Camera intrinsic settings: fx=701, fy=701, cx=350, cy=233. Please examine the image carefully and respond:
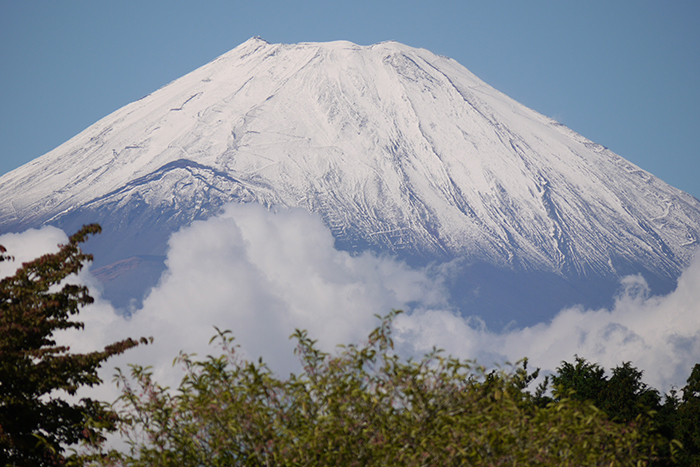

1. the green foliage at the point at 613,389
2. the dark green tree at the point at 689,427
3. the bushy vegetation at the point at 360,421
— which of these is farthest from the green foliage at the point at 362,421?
the green foliage at the point at 613,389

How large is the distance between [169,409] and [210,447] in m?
0.84

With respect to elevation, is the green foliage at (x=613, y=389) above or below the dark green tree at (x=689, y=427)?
above

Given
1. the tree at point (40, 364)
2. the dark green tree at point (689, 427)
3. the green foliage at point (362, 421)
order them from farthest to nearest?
the dark green tree at point (689, 427) < the tree at point (40, 364) < the green foliage at point (362, 421)

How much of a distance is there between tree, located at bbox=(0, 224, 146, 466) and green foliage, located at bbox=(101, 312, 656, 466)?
3.09 m

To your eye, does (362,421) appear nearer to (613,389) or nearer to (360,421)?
(360,421)

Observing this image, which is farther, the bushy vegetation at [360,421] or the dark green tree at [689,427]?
the dark green tree at [689,427]

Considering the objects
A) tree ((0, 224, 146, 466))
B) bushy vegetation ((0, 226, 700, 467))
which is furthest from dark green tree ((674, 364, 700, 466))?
tree ((0, 224, 146, 466))

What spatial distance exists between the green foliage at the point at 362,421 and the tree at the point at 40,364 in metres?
3.09

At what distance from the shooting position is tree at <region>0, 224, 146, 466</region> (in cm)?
1239

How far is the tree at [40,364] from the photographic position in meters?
12.4

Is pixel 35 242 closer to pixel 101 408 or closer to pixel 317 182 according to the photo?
pixel 317 182

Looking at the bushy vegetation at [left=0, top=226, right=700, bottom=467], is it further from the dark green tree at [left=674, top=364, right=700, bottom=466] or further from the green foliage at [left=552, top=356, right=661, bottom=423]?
the green foliage at [left=552, top=356, right=661, bottom=423]

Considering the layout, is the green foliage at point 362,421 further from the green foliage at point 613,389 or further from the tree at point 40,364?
the green foliage at point 613,389

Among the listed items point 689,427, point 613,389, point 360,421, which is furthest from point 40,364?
point 613,389
